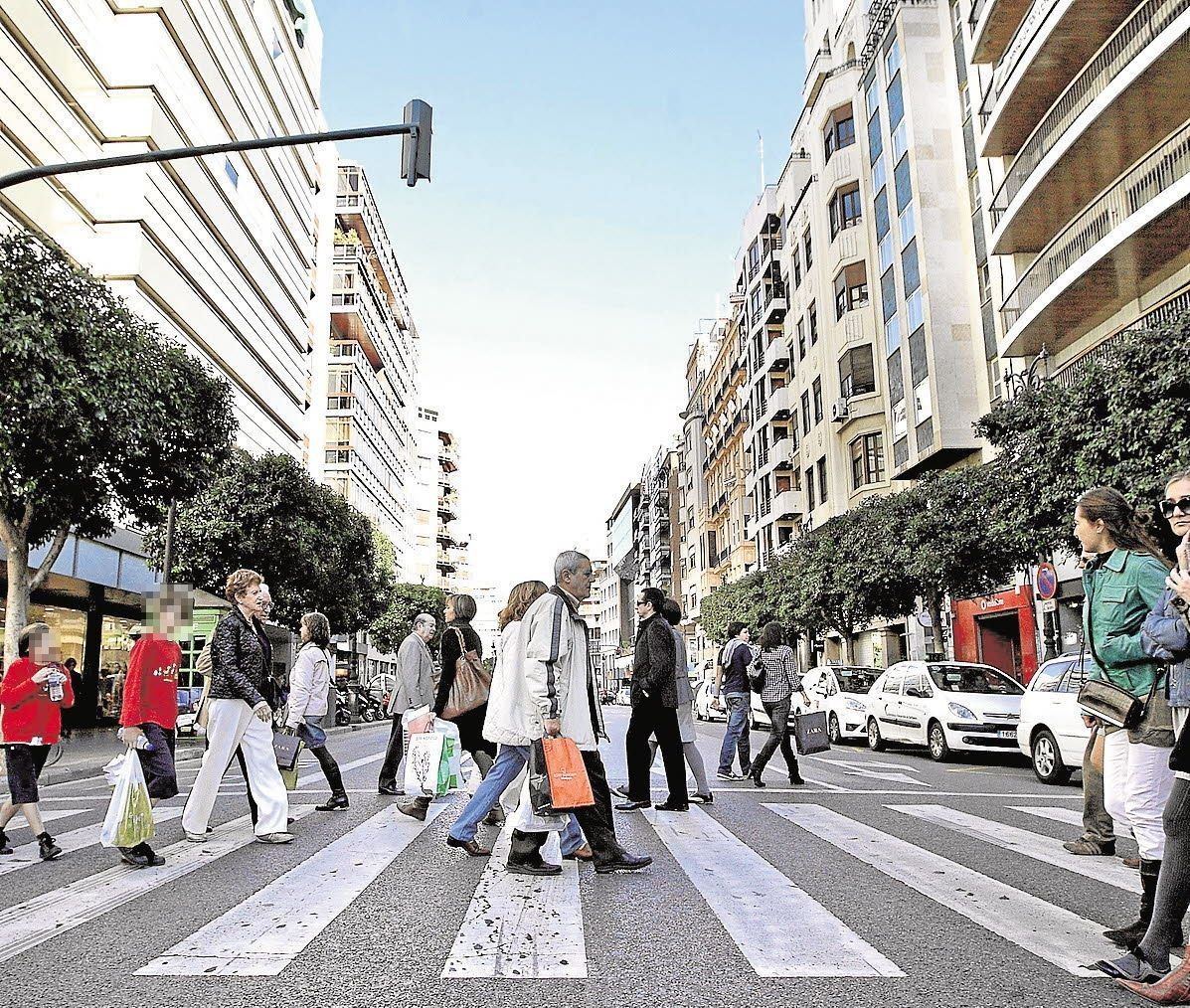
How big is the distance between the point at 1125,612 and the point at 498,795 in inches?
149

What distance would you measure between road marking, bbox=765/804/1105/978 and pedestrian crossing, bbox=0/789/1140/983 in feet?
0.05

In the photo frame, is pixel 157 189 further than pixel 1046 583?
Yes

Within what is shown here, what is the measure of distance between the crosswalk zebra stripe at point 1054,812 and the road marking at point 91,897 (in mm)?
6587

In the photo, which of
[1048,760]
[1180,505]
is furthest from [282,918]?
[1048,760]

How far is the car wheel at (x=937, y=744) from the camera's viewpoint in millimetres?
16359

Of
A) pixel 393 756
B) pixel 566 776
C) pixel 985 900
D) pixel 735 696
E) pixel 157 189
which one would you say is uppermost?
pixel 157 189

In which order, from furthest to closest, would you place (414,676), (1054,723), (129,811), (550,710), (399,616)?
(399,616) < (1054,723) < (414,676) < (129,811) < (550,710)

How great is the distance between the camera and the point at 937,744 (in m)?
16.6

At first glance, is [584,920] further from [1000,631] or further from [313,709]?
[1000,631]

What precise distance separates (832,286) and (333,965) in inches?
1620

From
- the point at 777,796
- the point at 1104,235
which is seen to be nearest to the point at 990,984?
the point at 777,796

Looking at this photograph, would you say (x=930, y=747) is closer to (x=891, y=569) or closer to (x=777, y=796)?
(x=777, y=796)

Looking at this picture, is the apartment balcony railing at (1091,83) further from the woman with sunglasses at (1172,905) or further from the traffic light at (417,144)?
the woman with sunglasses at (1172,905)

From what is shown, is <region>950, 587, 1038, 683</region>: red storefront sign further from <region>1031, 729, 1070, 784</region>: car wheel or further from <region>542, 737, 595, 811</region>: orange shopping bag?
<region>542, 737, 595, 811</region>: orange shopping bag
